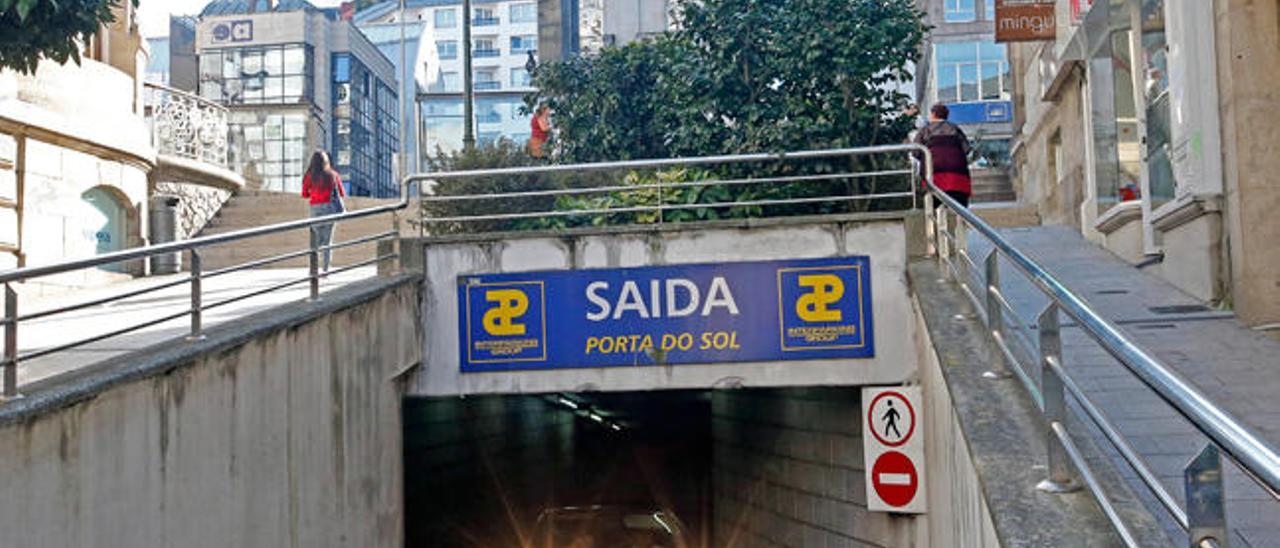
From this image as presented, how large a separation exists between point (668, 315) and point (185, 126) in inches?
453

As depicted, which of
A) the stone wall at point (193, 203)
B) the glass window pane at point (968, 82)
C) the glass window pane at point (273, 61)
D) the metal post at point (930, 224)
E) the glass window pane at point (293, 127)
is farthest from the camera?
the glass window pane at point (273, 61)

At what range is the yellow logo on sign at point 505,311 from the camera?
1080 cm

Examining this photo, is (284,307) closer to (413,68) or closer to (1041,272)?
(1041,272)

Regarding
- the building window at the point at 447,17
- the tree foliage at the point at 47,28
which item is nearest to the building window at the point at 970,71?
the tree foliage at the point at 47,28

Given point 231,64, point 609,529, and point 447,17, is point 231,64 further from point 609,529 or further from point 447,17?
point 609,529

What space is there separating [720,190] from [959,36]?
1230 inches

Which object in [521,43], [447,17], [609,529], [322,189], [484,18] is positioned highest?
[484,18]

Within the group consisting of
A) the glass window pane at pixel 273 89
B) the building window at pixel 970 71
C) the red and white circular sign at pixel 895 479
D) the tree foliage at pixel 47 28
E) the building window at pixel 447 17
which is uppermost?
the building window at pixel 447 17

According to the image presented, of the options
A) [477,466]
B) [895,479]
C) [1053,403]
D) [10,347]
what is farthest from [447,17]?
[1053,403]

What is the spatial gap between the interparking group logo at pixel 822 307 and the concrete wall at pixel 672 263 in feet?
0.49

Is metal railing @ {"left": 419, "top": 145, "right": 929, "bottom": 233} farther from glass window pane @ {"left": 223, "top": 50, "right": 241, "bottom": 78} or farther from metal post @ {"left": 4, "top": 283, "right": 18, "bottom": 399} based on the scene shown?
glass window pane @ {"left": 223, "top": 50, "right": 241, "bottom": 78}

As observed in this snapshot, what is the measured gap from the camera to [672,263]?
10.8 meters

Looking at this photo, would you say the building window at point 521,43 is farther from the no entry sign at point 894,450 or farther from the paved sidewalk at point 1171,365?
the no entry sign at point 894,450

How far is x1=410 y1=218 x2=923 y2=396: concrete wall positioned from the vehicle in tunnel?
1.28m
